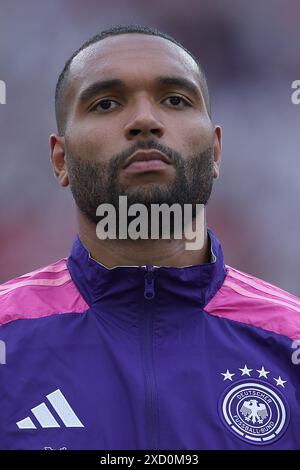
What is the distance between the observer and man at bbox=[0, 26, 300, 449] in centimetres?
138

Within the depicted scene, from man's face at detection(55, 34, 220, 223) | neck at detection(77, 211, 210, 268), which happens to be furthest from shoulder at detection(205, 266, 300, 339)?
man's face at detection(55, 34, 220, 223)

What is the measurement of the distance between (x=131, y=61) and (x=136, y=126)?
0.21m

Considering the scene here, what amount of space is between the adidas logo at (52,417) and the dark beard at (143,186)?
1.41ft

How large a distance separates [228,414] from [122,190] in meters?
0.51

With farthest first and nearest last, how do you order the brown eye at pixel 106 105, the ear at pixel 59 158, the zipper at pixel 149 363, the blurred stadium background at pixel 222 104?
the blurred stadium background at pixel 222 104 → the ear at pixel 59 158 → the brown eye at pixel 106 105 → the zipper at pixel 149 363

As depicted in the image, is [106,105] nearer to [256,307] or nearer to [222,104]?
[256,307]

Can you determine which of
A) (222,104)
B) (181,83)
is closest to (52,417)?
(181,83)

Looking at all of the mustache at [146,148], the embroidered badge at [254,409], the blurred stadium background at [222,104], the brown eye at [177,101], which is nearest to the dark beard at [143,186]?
the mustache at [146,148]

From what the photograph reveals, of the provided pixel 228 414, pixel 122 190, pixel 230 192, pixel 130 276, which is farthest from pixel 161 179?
pixel 230 192

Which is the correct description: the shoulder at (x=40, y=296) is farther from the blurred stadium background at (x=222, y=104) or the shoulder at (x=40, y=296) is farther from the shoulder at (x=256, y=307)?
the blurred stadium background at (x=222, y=104)

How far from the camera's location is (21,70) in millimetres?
4527

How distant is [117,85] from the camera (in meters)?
1.63

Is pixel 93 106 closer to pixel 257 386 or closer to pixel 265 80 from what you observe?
pixel 257 386

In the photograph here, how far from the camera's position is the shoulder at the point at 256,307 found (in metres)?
1.57
